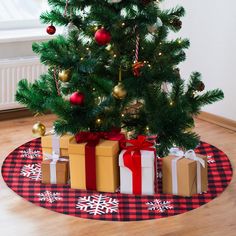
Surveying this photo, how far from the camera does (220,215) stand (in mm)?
2945

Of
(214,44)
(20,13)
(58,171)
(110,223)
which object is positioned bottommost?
(110,223)

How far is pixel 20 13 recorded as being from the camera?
4672 millimetres

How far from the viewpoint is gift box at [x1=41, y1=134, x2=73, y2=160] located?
334 centimetres

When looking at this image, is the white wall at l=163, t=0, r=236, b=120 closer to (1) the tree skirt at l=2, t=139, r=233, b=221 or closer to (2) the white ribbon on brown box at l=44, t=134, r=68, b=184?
(1) the tree skirt at l=2, t=139, r=233, b=221

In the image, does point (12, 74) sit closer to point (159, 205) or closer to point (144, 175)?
point (144, 175)

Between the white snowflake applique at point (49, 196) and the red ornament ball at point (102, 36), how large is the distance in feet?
2.67

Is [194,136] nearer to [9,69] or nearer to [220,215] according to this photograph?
[220,215]

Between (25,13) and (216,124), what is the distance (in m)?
1.67

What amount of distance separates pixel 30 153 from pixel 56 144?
18.9 inches

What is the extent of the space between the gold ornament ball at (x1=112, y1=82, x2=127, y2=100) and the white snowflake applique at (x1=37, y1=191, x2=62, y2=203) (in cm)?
59

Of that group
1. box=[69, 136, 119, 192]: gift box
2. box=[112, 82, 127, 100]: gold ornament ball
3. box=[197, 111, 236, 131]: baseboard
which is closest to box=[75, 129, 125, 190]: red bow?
box=[69, 136, 119, 192]: gift box

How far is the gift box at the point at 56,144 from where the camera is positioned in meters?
3.34

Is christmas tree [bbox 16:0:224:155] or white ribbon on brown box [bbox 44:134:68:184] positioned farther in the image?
white ribbon on brown box [bbox 44:134:68:184]

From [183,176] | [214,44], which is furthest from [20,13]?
[183,176]
